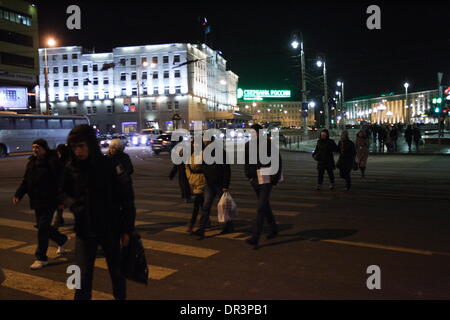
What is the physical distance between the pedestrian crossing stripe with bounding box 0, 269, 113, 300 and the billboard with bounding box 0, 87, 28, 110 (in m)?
55.9

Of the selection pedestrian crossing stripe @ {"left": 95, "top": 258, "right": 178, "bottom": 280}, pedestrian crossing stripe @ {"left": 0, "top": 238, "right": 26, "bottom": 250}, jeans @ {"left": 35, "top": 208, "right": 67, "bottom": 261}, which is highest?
jeans @ {"left": 35, "top": 208, "right": 67, "bottom": 261}

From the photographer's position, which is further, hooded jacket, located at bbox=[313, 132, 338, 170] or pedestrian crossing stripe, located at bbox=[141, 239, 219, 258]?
hooded jacket, located at bbox=[313, 132, 338, 170]

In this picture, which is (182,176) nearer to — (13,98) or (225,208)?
(225,208)

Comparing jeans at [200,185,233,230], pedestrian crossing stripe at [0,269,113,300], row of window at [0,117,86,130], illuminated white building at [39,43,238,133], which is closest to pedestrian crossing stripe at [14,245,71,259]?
pedestrian crossing stripe at [0,269,113,300]

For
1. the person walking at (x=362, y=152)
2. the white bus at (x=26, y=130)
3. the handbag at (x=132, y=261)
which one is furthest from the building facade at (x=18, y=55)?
the handbag at (x=132, y=261)

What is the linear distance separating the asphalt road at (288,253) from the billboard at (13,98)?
166 ft

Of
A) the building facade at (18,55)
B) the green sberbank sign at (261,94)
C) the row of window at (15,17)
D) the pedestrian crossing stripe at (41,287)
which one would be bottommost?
the pedestrian crossing stripe at (41,287)

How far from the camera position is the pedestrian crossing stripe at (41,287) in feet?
17.0

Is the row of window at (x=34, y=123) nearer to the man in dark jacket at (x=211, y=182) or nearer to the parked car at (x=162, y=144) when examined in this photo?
the parked car at (x=162, y=144)

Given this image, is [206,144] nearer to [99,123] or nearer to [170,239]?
[170,239]

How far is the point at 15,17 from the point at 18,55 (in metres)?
4.76

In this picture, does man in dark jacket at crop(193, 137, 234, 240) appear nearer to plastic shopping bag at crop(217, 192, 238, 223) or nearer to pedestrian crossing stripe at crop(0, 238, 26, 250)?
plastic shopping bag at crop(217, 192, 238, 223)

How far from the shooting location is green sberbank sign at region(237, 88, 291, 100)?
54688 mm
